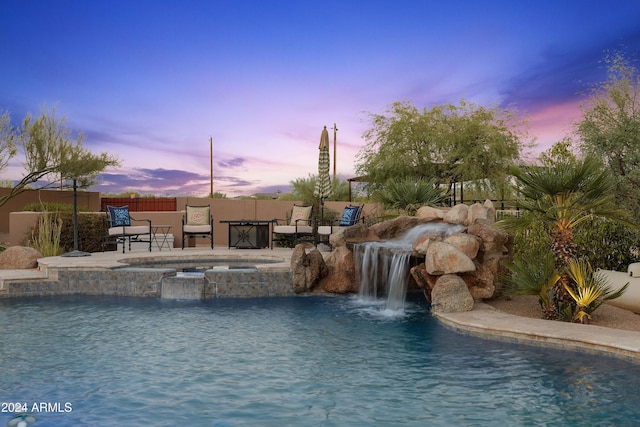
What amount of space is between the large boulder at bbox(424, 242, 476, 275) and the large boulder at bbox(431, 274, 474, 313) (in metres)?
0.10

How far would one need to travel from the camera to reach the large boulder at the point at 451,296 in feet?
21.6

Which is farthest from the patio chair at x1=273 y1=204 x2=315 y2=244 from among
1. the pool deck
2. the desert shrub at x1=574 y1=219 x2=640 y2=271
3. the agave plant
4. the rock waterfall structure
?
the agave plant

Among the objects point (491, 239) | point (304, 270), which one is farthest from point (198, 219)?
point (491, 239)

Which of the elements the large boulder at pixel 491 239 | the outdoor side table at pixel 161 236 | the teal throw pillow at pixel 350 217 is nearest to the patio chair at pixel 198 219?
the outdoor side table at pixel 161 236

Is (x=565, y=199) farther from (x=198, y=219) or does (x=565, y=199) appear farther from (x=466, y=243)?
(x=198, y=219)

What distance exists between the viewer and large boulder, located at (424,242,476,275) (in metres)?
6.82

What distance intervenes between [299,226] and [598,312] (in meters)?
6.23

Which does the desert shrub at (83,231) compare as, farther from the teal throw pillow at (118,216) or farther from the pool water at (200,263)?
the pool water at (200,263)

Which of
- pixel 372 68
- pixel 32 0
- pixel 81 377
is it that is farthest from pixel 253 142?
pixel 81 377

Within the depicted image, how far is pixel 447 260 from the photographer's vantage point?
6.84 metres

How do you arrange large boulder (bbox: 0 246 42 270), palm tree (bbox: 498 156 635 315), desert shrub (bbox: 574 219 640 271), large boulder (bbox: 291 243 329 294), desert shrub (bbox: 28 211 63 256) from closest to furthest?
1. palm tree (bbox: 498 156 635 315)
2. desert shrub (bbox: 574 219 640 271)
3. large boulder (bbox: 291 243 329 294)
4. large boulder (bbox: 0 246 42 270)
5. desert shrub (bbox: 28 211 63 256)

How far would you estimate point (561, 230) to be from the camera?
6.07m

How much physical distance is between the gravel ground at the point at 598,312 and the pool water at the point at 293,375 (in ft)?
3.96

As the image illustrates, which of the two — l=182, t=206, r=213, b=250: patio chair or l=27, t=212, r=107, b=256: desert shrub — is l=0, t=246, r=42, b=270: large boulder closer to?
l=27, t=212, r=107, b=256: desert shrub
